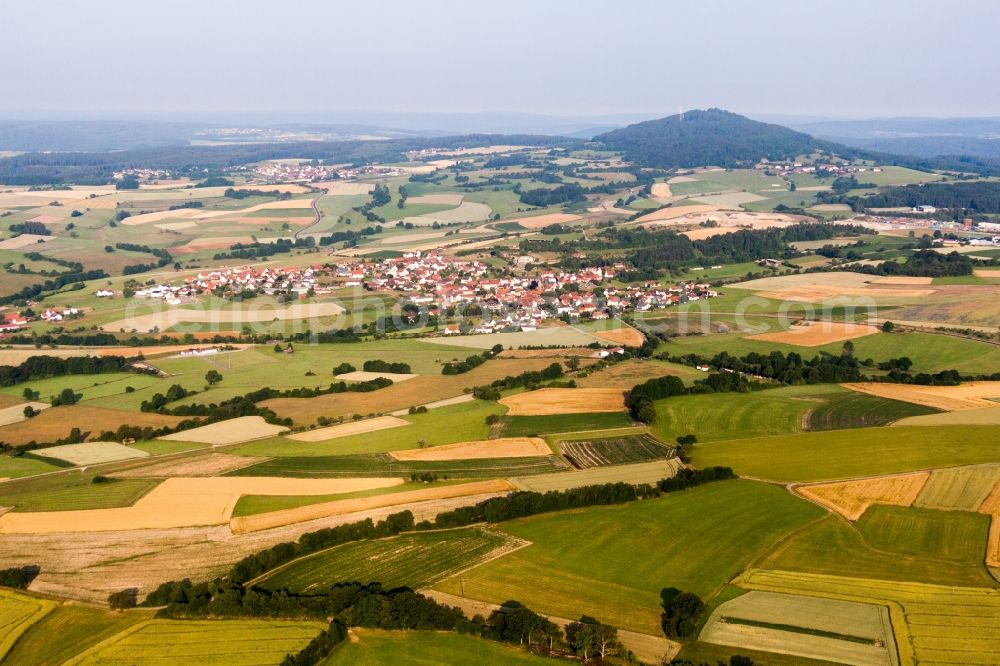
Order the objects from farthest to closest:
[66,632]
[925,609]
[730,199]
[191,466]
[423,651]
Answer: [730,199]
[191,466]
[66,632]
[925,609]
[423,651]

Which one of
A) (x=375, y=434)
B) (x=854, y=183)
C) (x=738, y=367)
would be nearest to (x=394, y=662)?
(x=375, y=434)

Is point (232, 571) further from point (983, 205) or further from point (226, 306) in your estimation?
point (983, 205)

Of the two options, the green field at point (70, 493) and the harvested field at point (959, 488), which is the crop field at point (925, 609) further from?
the green field at point (70, 493)

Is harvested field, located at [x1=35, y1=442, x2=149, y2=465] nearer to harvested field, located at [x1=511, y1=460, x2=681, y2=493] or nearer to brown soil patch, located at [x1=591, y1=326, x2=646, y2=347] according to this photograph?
harvested field, located at [x1=511, y1=460, x2=681, y2=493]

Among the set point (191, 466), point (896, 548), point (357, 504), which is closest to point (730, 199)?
point (896, 548)

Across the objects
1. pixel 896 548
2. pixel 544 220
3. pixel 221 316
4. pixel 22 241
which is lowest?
pixel 896 548

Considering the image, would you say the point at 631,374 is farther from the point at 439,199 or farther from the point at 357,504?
the point at 439,199

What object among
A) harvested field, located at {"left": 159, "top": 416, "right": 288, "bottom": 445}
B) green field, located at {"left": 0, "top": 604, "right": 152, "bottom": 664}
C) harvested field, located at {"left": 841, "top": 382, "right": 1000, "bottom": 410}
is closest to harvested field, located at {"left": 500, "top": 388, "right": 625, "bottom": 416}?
harvested field, located at {"left": 159, "top": 416, "right": 288, "bottom": 445}
